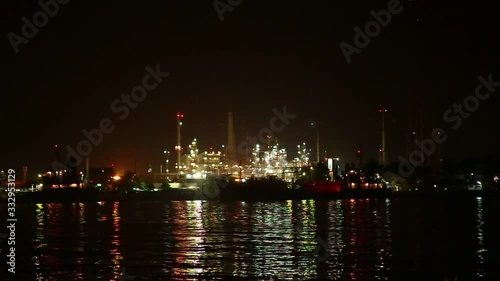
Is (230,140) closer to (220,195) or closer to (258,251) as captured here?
(220,195)

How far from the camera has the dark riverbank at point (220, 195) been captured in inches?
3954

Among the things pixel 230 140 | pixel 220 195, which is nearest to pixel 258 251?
pixel 220 195

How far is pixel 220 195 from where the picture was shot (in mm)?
103438

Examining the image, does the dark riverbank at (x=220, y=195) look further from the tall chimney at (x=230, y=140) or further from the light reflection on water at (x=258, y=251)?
the light reflection on water at (x=258, y=251)

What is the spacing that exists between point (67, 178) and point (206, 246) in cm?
9207

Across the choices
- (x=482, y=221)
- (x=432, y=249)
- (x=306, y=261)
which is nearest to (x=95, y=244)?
(x=306, y=261)

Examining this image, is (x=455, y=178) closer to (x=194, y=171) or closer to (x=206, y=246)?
(x=194, y=171)

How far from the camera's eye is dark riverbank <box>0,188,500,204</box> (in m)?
100

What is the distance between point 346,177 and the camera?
11750cm

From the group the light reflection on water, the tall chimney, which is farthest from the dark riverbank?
the light reflection on water

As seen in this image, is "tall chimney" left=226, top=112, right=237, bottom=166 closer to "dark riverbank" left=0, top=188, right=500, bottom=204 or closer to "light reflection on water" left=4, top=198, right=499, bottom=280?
"dark riverbank" left=0, top=188, right=500, bottom=204

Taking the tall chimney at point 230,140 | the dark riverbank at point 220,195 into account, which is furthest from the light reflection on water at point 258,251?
the tall chimney at point 230,140

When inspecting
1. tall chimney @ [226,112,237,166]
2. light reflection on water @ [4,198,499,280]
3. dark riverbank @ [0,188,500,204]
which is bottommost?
light reflection on water @ [4,198,499,280]

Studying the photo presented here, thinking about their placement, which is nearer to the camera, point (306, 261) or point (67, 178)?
point (306, 261)
